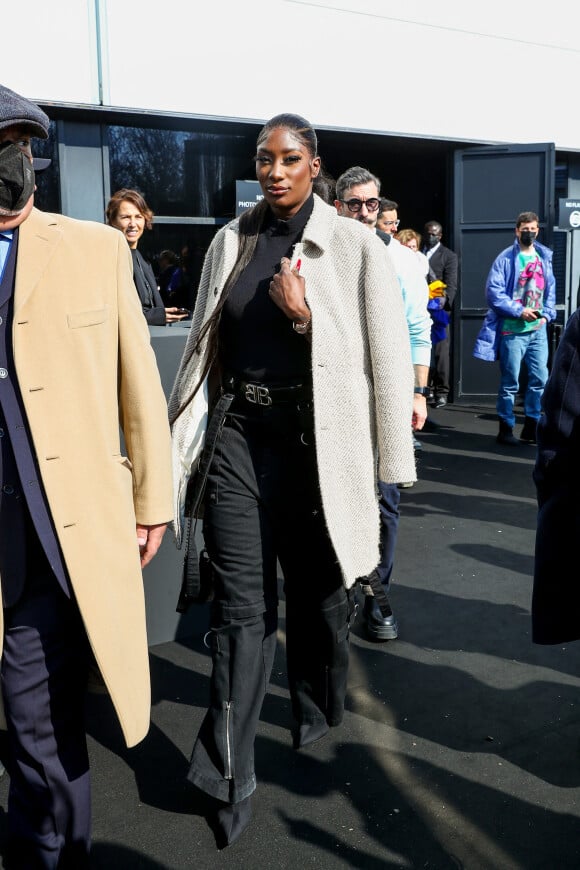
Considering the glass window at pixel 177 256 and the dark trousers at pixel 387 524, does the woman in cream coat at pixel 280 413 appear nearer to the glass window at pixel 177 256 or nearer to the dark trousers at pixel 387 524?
the dark trousers at pixel 387 524

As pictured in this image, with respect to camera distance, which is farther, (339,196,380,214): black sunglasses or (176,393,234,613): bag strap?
(339,196,380,214): black sunglasses

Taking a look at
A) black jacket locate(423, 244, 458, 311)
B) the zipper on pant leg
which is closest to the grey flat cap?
the zipper on pant leg

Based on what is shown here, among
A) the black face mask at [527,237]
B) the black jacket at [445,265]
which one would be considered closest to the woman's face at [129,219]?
the black face mask at [527,237]

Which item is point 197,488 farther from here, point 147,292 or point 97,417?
point 147,292

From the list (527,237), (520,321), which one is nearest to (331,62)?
(527,237)

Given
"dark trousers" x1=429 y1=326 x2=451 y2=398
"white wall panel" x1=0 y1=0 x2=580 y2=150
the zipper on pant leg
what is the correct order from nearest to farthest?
the zipper on pant leg → "white wall panel" x1=0 y1=0 x2=580 y2=150 → "dark trousers" x1=429 y1=326 x2=451 y2=398

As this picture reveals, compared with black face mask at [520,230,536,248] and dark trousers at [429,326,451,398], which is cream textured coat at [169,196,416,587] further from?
dark trousers at [429,326,451,398]

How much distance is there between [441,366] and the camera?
11.9 m

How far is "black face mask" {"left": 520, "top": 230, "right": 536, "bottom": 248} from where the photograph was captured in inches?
366

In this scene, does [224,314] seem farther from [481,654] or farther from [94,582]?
[481,654]

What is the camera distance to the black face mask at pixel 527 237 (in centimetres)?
930

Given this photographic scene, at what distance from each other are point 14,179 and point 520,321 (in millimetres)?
7713

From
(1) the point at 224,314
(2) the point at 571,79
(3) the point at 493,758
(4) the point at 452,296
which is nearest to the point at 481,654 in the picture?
(3) the point at 493,758

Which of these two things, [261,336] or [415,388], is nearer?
[261,336]
